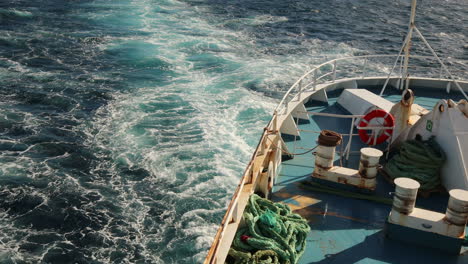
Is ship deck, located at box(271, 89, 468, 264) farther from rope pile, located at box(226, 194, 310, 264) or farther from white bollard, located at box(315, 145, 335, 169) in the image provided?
white bollard, located at box(315, 145, 335, 169)

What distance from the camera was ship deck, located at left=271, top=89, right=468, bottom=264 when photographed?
708cm

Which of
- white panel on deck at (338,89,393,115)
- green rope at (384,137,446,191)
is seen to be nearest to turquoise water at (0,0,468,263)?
white panel on deck at (338,89,393,115)

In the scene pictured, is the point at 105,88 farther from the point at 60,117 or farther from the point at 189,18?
the point at 189,18

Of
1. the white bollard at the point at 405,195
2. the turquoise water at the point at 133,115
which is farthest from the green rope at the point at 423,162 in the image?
the turquoise water at the point at 133,115

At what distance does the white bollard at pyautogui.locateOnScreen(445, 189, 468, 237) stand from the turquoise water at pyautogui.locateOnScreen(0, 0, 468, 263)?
6022mm

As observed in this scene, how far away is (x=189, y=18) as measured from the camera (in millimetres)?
35906

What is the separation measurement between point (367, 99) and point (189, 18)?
26.3 m

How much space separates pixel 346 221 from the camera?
7957mm

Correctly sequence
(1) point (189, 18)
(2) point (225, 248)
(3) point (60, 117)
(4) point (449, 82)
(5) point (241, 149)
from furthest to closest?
(1) point (189, 18) < (3) point (60, 117) < (5) point (241, 149) < (4) point (449, 82) < (2) point (225, 248)

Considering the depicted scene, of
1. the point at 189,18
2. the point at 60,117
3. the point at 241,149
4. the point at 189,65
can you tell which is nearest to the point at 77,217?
the point at 241,149

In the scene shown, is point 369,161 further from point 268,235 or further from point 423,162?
point 268,235

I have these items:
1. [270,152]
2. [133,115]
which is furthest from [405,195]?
[133,115]

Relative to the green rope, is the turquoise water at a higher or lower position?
lower

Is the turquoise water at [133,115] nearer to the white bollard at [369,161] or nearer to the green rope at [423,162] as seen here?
the white bollard at [369,161]
